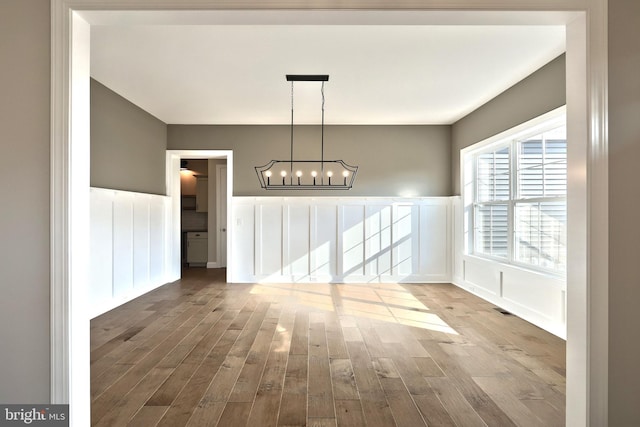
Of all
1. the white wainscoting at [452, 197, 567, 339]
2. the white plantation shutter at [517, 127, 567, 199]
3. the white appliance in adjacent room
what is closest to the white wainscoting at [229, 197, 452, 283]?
the white wainscoting at [452, 197, 567, 339]

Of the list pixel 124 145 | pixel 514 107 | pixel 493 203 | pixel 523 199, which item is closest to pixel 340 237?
pixel 493 203

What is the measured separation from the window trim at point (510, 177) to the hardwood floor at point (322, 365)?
73 centimetres

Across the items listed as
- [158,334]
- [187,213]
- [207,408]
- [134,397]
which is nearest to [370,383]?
[207,408]

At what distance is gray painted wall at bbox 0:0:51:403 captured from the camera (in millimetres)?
1739

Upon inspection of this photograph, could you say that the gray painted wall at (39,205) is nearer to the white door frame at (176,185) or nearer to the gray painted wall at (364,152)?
the white door frame at (176,185)

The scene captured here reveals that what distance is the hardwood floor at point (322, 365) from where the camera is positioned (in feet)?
7.61

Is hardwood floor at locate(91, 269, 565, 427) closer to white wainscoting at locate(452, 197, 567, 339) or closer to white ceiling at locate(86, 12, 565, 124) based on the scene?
white wainscoting at locate(452, 197, 567, 339)

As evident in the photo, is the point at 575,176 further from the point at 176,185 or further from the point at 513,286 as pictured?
the point at 176,185

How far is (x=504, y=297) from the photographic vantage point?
195 inches

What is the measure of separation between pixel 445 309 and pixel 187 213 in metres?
6.68

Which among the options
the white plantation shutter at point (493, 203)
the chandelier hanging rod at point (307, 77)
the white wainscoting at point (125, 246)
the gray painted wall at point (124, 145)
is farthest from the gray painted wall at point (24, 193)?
the white plantation shutter at point (493, 203)

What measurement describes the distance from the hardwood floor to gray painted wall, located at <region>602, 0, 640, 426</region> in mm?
696

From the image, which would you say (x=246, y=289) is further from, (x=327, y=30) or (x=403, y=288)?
(x=327, y=30)

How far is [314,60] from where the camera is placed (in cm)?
387
